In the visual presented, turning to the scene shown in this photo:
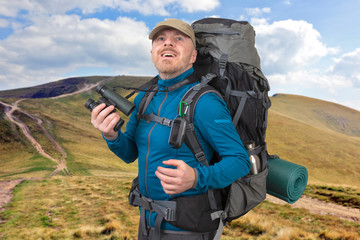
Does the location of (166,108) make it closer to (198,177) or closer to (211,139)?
(211,139)

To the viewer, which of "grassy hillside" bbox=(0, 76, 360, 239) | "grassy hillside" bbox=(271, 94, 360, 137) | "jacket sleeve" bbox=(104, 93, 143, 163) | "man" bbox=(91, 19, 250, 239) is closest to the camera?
"man" bbox=(91, 19, 250, 239)

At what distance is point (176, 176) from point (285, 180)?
7.07 feet

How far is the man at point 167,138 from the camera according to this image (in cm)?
234

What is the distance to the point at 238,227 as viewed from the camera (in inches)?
413

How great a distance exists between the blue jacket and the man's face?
117mm

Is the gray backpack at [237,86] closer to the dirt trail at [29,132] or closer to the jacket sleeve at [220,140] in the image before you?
the jacket sleeve at [220,140]

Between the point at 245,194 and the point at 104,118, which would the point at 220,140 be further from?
the point at 104,118

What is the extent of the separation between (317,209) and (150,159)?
1688cm

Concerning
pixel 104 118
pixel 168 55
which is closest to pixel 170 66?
pixel 168 55

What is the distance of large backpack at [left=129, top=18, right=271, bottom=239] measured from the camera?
2.69 metres

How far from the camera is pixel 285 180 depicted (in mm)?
3529

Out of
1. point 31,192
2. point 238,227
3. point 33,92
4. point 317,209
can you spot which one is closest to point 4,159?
point 31,192

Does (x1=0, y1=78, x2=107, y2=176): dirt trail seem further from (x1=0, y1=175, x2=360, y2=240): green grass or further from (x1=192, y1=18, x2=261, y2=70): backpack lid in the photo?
→ (x1=192, y1=18, x2=261, y2=70): backpack lid

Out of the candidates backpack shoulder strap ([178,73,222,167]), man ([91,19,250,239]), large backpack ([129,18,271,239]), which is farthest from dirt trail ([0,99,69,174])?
backpack shoulder strap ([178,73,222,167])
